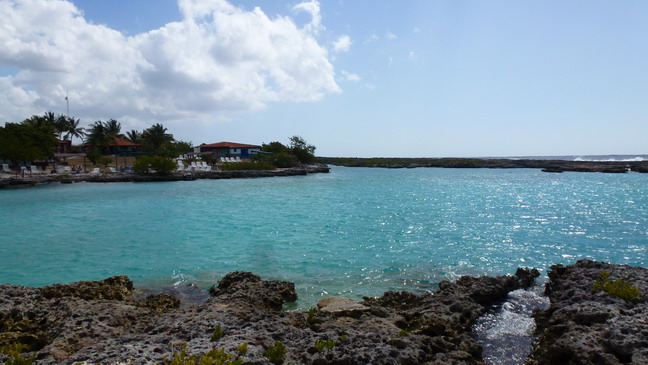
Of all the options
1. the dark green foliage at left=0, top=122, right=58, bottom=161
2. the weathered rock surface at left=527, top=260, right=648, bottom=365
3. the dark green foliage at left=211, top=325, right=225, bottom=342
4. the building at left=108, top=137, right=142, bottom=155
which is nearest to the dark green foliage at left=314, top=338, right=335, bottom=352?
the dark green foliage at left=211, top=325, right=225, bottom=342

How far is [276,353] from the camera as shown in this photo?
5.51 m

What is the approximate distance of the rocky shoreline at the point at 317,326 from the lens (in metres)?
5.66

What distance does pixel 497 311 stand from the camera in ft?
29.1

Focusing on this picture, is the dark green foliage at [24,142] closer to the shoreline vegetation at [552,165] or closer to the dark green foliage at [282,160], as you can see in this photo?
the dark green foliage at [282,160]

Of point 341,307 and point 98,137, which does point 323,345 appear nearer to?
point 341,307

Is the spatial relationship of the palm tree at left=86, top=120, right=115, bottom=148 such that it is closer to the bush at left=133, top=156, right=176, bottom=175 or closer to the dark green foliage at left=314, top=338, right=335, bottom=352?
the bush at left=133, top=156, right=176, bottom=175

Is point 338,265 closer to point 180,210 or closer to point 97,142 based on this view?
point 180,210

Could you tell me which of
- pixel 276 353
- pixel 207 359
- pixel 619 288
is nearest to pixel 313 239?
pixel 619 288

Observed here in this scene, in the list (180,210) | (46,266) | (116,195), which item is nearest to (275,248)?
(46,266)

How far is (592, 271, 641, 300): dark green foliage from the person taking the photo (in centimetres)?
764

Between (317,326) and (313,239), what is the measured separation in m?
11.0

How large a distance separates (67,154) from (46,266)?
233ft

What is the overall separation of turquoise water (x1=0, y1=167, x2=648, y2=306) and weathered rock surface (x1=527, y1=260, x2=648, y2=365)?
142 inches

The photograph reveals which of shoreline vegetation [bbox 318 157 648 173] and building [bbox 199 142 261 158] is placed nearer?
shoreline vegetation [bbox 318 157 648 173]
